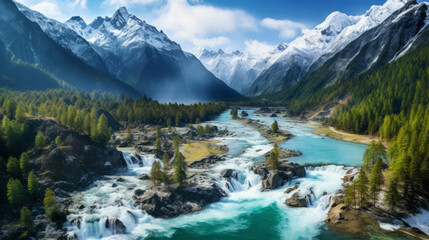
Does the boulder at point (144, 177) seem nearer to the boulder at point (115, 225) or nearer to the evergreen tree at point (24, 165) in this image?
the boulder at point (115, 225)

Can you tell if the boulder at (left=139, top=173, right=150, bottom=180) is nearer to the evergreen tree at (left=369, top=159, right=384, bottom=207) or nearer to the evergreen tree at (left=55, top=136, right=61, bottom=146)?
the evergreen tree at (left=55, top=136, right=61, bottom=146)

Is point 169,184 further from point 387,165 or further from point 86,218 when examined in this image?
point 387,165

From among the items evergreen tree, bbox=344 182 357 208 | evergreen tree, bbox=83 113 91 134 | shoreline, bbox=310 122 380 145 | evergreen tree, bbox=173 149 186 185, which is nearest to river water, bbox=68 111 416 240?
evergreen tree, bbox=344 182 357 208

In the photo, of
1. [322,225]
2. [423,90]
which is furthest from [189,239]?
[423,90]

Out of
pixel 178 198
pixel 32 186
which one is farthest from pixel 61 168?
pixel 178 198

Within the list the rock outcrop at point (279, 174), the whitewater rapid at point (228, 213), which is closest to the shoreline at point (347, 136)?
the whitewater rapid at point (228, 213)

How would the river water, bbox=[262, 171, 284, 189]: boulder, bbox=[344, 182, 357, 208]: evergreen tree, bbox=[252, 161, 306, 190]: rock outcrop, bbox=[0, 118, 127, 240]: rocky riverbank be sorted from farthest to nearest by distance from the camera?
bbox=[252, 161, 306, 190]: rock outcrop → bbox=[262, 171, 284, 189]: boulder → bbox=[344, 182, 357, 208]: evergreen tree → the river water → bbox=[0, 118, 127, 240]: rocky riverbank
